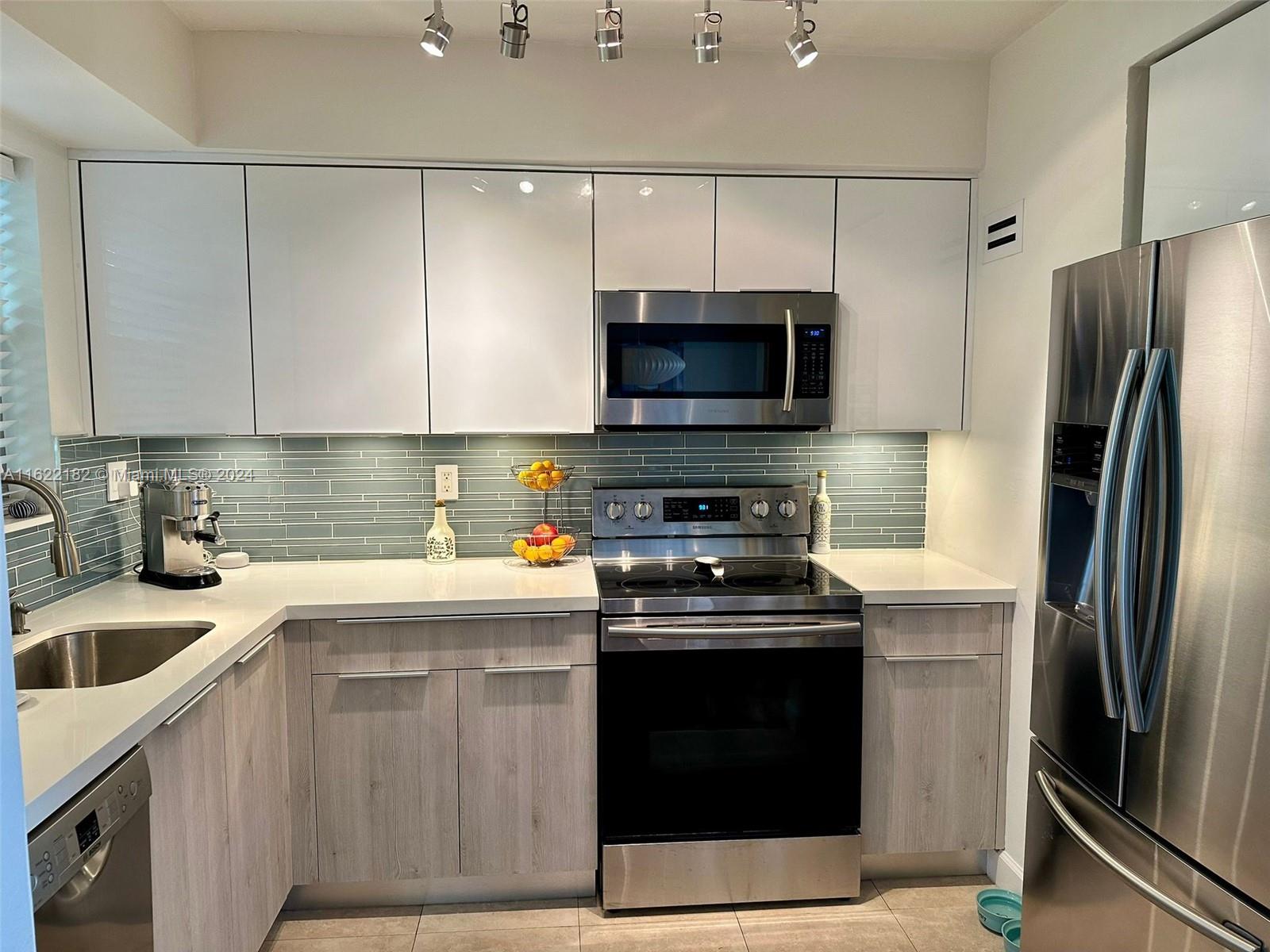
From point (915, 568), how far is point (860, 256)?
1.02 meters

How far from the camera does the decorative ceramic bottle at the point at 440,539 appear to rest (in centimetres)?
284

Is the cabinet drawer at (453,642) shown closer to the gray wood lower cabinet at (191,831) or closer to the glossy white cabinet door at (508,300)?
the gray wood lower cabinet at (191,831)

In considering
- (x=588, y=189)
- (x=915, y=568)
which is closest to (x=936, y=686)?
(x=915, y=568)

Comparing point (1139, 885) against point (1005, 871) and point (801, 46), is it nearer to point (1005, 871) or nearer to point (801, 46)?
point (1005, 871)

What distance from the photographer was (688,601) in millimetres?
Result: 2357

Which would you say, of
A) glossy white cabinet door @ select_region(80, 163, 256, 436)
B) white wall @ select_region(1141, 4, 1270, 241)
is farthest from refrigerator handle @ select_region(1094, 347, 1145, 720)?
glossy white cabinet door @ select_region(80, 163, 256, 436)

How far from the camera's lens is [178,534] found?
2.51 meters

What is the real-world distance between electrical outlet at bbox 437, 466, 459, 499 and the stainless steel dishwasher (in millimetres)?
1457

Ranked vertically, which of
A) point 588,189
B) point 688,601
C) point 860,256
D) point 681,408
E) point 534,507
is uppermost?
point 588,189

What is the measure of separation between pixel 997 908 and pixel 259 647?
2163mm

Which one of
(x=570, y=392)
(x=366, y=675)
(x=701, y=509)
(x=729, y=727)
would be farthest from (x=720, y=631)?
(x=366, y=675)

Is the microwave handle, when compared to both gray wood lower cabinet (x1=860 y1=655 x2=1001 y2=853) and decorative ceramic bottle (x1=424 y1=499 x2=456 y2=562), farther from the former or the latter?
decorative ceramic bottle (x1=424 y1=499 x2=456 y2=562)

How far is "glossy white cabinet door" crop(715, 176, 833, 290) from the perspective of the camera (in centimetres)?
261

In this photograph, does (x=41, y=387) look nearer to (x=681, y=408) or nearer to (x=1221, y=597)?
(x=681, y=408)
